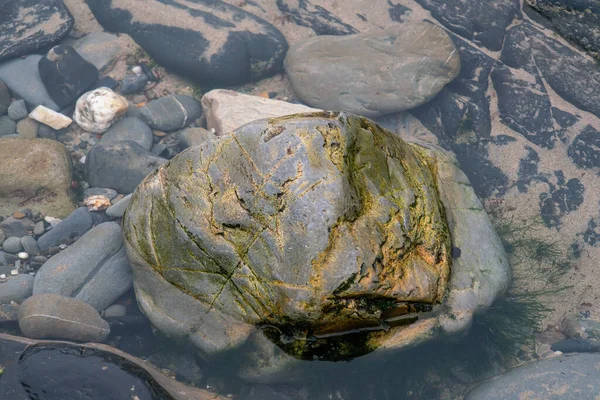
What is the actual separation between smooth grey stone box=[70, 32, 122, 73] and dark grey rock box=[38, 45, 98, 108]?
0.31 meters

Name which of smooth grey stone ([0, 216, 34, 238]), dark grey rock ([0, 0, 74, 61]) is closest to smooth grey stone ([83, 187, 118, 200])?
smooth grey stone ([0, 216, 34, 238])

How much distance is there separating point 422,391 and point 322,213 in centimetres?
236

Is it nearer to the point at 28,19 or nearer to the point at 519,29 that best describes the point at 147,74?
the point at 28,19

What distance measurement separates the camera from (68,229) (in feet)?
17.1

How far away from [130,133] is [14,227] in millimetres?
1633

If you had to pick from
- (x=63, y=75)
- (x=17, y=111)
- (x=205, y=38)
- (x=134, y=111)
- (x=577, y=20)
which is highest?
(x=577, y=20)

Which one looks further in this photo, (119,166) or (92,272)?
(119,166)

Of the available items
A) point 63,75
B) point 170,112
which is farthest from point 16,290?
point 63,75

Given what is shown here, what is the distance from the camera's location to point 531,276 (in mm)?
5316

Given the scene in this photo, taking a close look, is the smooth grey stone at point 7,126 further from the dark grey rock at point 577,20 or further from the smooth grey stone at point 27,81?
the dark grey rock at point 577,20

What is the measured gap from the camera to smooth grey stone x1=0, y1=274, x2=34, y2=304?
4758 millimetres

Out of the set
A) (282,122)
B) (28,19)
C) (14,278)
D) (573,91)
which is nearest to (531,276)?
(573,91)

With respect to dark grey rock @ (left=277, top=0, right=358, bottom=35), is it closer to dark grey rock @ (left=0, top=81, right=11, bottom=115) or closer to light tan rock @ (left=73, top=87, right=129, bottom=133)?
light tan rock @ (left=73, top=87, right=129, bottom=133)

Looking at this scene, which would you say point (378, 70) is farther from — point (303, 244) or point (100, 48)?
point (100, 48)
